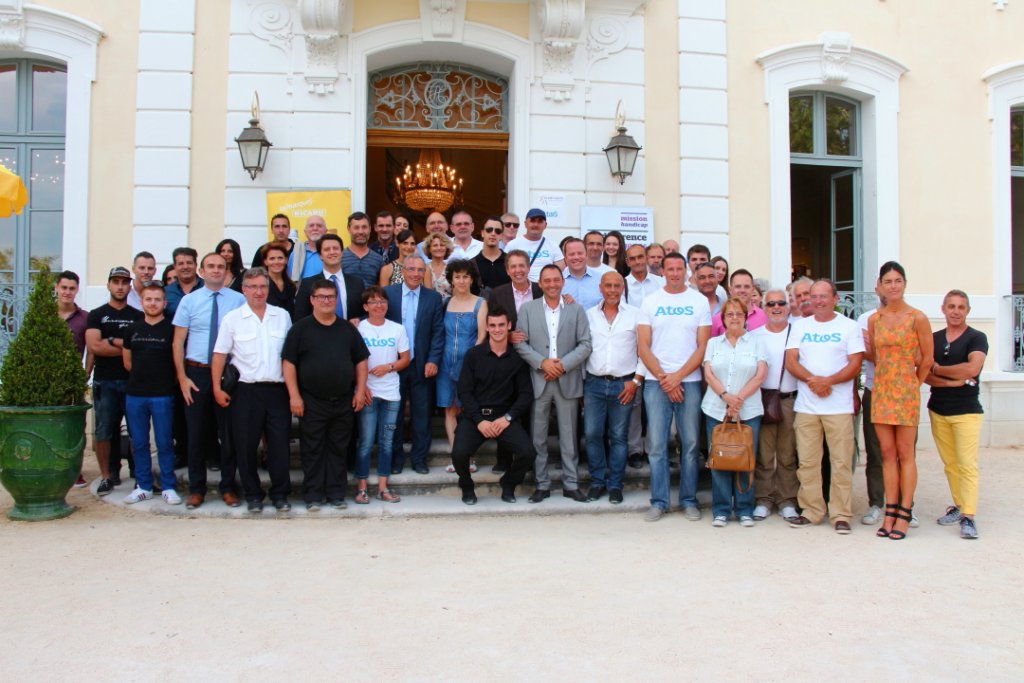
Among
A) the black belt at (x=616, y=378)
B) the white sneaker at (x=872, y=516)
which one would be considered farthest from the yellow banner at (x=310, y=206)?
the white sneaker at (x=872, y=516)

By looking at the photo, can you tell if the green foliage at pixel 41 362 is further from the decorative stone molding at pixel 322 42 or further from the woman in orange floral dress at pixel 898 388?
the woman in orange floral dress at pixel 898 388

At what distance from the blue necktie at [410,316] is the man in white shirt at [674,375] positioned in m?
1.79

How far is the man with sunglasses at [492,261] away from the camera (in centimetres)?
686

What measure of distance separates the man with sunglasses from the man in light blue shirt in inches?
24.1

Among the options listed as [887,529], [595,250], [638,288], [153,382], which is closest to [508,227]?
[595,250]

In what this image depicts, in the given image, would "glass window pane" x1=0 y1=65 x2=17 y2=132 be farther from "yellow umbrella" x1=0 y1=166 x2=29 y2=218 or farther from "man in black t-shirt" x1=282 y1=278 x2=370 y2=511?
"man in black t-shirt" x1=282 y1=278 x2=370 y2=511

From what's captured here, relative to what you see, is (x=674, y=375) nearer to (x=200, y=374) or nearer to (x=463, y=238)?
(x=463, y=238)

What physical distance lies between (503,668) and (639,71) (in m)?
7.35

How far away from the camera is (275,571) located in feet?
14.6

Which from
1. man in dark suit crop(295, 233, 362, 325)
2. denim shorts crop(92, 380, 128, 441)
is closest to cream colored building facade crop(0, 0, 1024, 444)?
denim shorts crop(92, 380, 128, 441)

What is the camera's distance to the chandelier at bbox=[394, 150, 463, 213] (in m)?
12.0

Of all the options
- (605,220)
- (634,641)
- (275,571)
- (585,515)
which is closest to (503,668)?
(634,641)

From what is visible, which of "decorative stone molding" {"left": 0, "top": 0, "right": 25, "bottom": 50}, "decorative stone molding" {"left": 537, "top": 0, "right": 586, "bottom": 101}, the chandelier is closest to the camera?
"decorative stone molding" {"left": 0, "top": 0, "right": 25, "bottom": 50}

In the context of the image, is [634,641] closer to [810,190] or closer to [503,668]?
[503,668]
